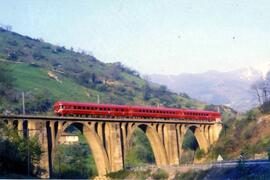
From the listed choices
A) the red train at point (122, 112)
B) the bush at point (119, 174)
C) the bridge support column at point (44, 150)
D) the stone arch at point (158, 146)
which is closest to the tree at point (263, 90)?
the red train at point (122, 112)

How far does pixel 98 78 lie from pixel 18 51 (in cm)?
2537

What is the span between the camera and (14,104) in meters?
90.0

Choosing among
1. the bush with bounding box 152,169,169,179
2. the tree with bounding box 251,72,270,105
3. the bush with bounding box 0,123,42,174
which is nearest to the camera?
the bush with bounding box 0,123,42,174

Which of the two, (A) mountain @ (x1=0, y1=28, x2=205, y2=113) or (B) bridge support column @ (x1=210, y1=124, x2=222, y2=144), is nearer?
(B) bridge support column @ (x1=210, y1=124, x2=222, y2=144)

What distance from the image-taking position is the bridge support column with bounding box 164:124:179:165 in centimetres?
6182

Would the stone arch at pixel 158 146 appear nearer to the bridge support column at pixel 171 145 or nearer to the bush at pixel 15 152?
the bridge support column at pixel 171 145

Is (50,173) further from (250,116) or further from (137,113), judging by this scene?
(250,116)

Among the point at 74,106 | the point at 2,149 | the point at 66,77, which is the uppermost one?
the point at 66,77

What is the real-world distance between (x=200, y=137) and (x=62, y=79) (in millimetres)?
63478

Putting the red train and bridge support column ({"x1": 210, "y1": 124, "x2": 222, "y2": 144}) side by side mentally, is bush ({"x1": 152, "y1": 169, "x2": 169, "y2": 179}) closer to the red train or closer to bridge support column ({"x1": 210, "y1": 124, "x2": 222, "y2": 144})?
the red train

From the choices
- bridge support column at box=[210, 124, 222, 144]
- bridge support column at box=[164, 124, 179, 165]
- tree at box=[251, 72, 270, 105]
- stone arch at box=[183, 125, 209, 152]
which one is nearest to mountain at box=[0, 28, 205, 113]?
bridge support column at box=[164, 124, 179, 165]

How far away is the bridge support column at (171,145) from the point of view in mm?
61819

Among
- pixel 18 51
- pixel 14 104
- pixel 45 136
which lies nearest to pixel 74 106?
pixel 45 136

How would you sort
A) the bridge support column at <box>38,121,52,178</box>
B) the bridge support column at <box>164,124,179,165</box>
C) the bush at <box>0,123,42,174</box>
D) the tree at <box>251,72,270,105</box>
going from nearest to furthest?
the bush at <box>0,123,42,174</box>
the bridge support column at <box>38,121,52,178</box>
the bridge support column at <box>164,124,179,165</box>
the tree at <box>251,72,270,105</box>
